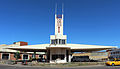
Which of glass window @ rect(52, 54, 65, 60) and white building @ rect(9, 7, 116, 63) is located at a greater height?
white building @ rect(9, 7, 116, 63)

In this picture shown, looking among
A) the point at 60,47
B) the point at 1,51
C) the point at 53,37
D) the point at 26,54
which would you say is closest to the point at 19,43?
the point at 26,54

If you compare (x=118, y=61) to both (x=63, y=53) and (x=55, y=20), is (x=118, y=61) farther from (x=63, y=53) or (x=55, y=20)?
(x=55, y=20)

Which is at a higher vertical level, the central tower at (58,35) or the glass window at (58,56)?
the central tower at (58,35)

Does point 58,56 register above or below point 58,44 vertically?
below

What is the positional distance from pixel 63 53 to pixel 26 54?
3616cm

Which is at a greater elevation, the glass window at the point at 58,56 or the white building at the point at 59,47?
the white building at the point at 59,47

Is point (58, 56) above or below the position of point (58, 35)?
below

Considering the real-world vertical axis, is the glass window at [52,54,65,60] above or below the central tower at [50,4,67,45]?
below

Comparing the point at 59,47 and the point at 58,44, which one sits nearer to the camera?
the point at 59,47

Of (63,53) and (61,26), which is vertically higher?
(61,26)

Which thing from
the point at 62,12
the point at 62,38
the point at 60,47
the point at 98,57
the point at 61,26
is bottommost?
the point at 98,57

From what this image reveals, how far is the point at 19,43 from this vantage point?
239 feet

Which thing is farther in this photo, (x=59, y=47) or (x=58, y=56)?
(x=58, y=56)

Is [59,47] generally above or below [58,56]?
above
